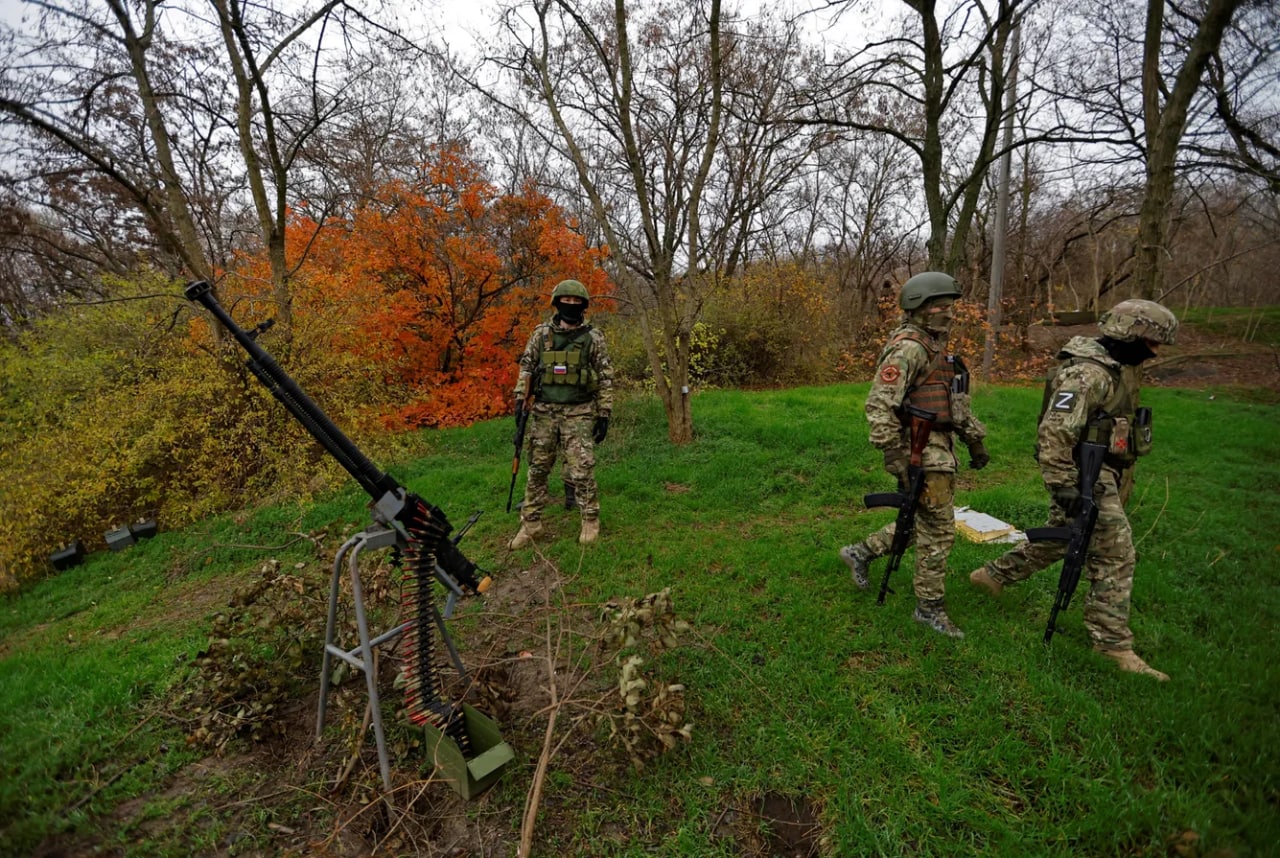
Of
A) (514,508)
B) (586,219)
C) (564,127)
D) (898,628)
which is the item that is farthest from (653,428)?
(586,219)

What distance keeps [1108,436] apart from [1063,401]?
30 centimetres

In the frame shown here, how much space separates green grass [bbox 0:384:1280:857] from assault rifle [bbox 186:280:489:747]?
22.0 inches

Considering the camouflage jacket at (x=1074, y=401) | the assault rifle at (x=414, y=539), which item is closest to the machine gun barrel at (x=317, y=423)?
the assault rifle at (x=414, y=539)

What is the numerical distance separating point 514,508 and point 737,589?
2.87 meters

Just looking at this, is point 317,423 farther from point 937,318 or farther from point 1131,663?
point 1131,663

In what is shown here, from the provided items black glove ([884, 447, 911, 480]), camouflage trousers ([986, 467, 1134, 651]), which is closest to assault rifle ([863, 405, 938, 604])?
black glove ([884, 447, 911, 480])

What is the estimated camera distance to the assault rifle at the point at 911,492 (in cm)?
324

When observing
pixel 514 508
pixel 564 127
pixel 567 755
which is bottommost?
pixel 567 755

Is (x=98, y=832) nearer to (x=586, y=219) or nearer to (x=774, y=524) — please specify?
(x=774, y=524)

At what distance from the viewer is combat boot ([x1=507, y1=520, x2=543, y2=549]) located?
193 inches

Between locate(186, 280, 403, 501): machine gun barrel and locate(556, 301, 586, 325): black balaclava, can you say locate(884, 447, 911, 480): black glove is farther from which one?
→ locate(556, 301, 586, 325): black balaclava

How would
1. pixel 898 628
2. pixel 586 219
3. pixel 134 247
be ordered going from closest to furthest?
pixel 898 628
pixel 134 247
pixel 586 219

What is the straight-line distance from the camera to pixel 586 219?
18.3 m

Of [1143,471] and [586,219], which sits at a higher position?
[586,219]
